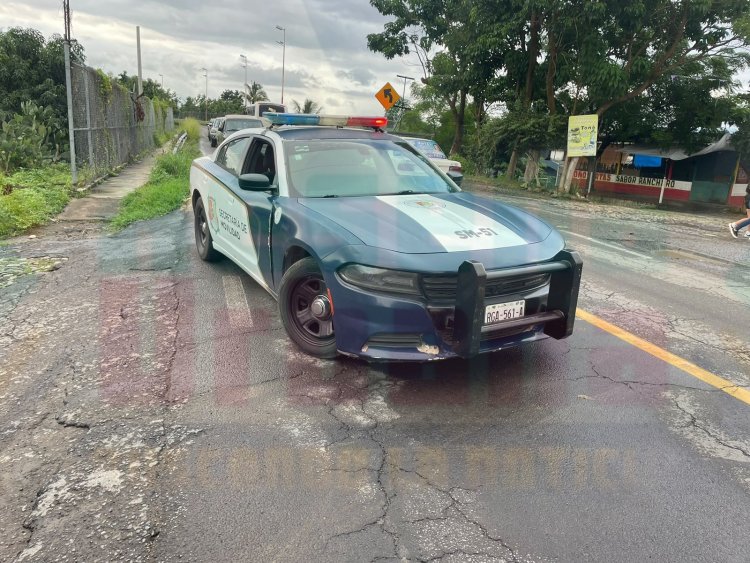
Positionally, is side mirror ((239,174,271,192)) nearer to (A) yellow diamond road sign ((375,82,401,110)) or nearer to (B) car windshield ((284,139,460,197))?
(B) car windshield ((284,139,460,197))

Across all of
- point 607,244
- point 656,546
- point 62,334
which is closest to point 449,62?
point 607,244

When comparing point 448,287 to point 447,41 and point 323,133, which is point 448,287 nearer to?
point 323,133

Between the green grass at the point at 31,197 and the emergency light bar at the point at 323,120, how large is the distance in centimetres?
505

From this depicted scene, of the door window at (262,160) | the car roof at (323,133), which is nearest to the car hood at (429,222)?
the door window at (262,160)

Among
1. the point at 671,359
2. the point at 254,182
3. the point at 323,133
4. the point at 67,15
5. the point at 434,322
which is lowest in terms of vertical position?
the point at 671,359

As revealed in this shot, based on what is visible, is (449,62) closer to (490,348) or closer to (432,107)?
(432,107)

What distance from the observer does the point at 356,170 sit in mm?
5066

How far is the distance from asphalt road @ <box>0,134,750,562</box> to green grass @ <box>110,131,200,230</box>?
4.66 metres

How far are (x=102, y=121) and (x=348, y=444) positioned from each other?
1477 cm

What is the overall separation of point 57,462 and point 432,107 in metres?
39.1

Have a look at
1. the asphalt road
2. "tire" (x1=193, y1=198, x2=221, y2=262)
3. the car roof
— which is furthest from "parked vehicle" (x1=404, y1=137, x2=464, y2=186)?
the asphalt road

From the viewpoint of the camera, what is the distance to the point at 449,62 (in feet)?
87.9

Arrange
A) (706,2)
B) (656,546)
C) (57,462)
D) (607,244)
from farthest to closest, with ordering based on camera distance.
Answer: (706,2), (607,244), (57,462), (656,546)

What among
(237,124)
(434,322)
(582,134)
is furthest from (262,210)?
(237,124)
